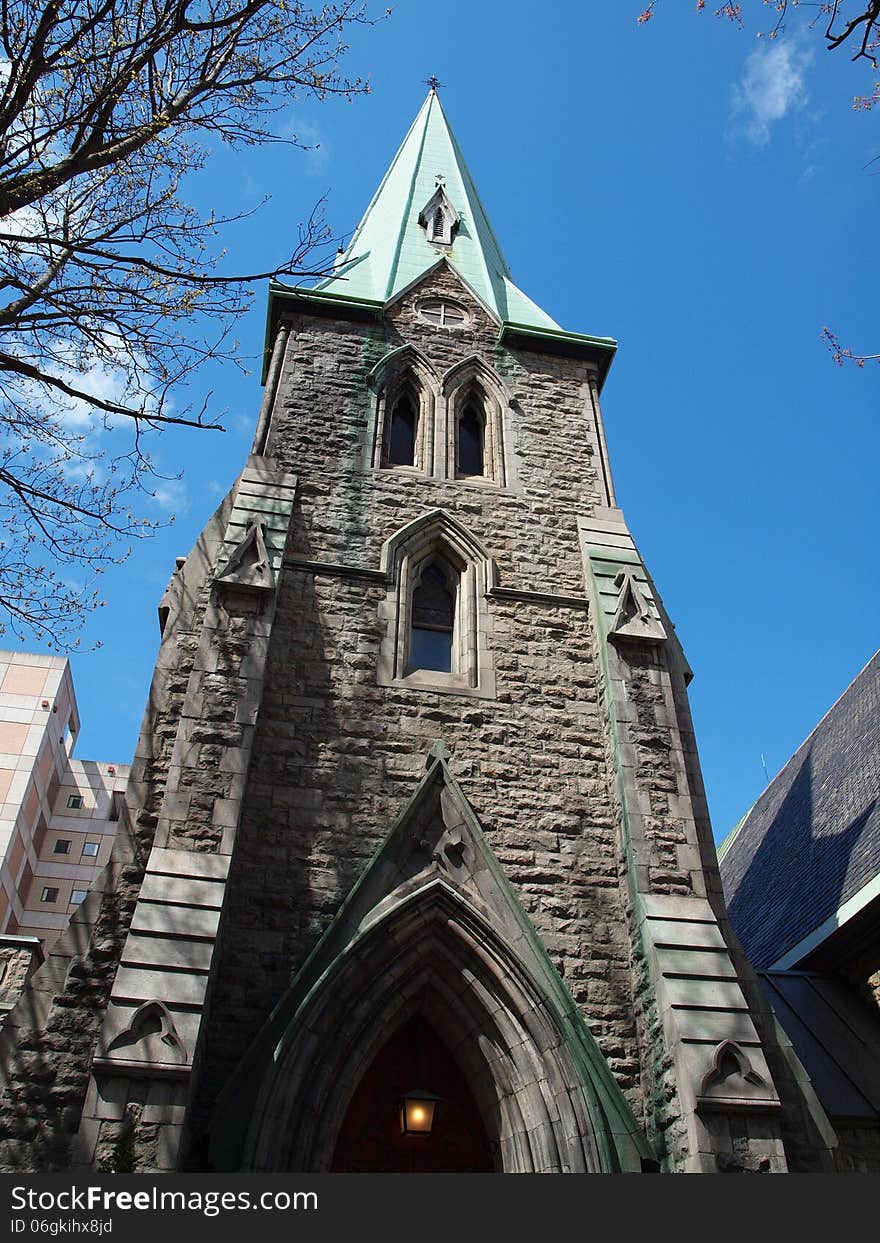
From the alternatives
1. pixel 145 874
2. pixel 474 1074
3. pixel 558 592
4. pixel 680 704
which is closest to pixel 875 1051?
pixel 680 704

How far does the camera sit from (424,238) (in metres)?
16.6

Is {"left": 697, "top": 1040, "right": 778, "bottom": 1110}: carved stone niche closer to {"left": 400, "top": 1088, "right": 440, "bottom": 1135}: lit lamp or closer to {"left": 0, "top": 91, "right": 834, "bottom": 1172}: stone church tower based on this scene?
{"left": 0, "top": 91, "right": 834, "bottom": 1172}: stone church tower

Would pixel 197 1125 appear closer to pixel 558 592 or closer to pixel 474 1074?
pixel 474 1074

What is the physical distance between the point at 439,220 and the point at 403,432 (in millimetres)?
6622

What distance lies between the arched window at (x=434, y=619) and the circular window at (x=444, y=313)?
4678 mm

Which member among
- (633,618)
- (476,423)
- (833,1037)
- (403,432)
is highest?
(476,423)

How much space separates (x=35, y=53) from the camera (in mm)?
6383

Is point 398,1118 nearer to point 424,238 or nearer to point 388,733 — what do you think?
point 388,733

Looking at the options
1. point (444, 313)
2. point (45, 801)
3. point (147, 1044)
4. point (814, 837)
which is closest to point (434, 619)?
point (147, 1044)

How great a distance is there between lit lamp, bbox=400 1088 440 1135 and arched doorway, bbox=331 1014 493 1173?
0.13 m

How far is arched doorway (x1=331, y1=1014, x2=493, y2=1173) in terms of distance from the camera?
7.29m

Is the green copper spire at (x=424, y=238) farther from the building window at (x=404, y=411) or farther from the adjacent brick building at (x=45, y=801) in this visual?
the adjacent brick building at (x=45, y=801)

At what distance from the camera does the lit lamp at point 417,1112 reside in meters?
7.16

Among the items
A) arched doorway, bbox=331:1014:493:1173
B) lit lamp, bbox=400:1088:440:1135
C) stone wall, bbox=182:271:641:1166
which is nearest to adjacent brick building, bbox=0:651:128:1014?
stone wall, bbox=182:271:641:1166
